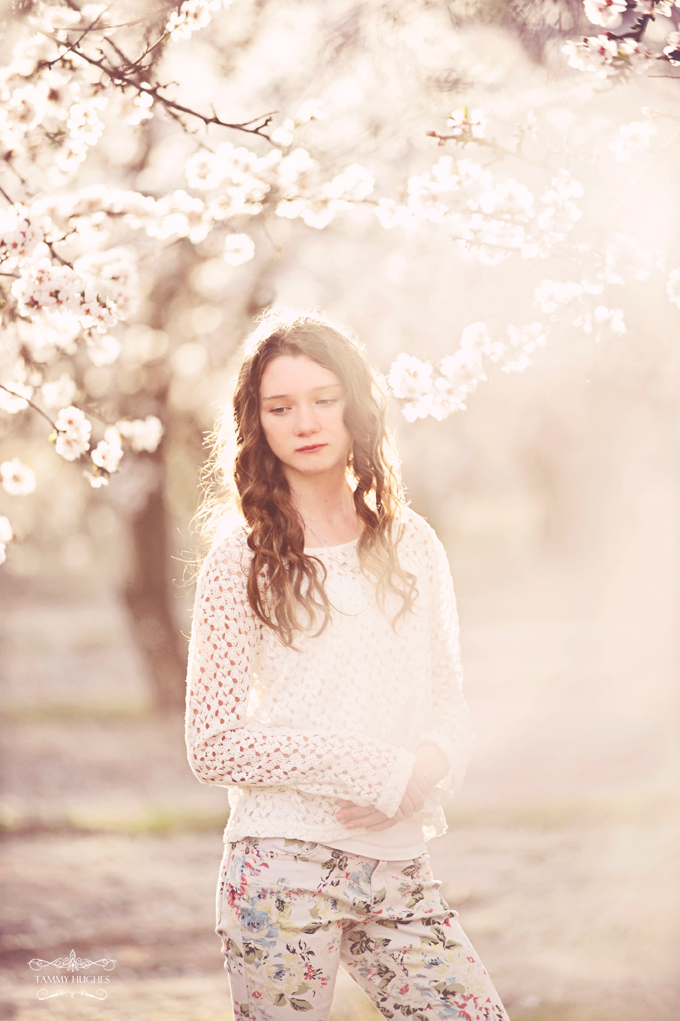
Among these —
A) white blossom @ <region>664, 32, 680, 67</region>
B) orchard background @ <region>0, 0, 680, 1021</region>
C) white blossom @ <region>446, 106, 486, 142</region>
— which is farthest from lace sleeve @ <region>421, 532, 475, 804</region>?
white blossom @ <region>664, 32, 680, 67</region>

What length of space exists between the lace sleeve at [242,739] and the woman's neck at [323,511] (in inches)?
6.9

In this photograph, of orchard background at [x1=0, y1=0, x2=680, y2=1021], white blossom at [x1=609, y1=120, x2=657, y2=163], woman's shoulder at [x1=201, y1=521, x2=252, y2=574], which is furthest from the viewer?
white blossom at [x1=609, y1=120, x2=657, y2=163]

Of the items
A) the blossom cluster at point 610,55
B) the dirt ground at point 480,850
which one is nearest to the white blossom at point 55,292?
the blossom cluster at point 610,55

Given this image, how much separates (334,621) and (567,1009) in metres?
2.91

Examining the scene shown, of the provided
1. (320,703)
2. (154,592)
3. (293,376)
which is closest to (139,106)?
(293,376)

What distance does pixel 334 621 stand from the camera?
1.69m

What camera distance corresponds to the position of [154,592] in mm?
7883

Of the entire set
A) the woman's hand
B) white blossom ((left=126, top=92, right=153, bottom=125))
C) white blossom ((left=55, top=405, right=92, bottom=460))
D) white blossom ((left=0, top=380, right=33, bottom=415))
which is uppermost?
white blossom ((left=126, top=92, right=153, bottom=125))

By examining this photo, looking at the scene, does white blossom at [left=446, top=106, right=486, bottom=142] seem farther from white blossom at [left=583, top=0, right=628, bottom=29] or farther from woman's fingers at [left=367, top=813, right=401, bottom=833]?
woman's fingers at [left=367, top=813, right=401, bottom=833]

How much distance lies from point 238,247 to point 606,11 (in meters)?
1.41

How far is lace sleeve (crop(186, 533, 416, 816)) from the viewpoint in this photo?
1.57 m

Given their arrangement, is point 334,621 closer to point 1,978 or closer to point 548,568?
point 1,978

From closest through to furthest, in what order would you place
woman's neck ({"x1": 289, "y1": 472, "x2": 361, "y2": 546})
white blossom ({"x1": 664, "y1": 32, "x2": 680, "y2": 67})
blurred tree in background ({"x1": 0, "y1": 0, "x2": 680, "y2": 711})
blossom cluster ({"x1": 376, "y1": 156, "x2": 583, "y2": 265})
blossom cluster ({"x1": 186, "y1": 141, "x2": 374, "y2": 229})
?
woman's neck ({"x1": 289, "y1": 472, "x2": 361, "y2": 546})
white blossom ({"x1": 664, "y1": 32, "x2": 680, "y2": 67})
blurred tree in background ({"x1": 0, "y1": 0, "x2": 680, "y2": 711})
blossom cluster ({"x1": 376, "y1": 156, "x2": 583, "y2": 265})
blossom cluster ({"x1": 186, "y1": 141, "x2": 374, "y2": 229})

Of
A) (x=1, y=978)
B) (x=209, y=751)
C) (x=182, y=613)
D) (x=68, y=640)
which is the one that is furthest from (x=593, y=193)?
(x=68, y=640)
